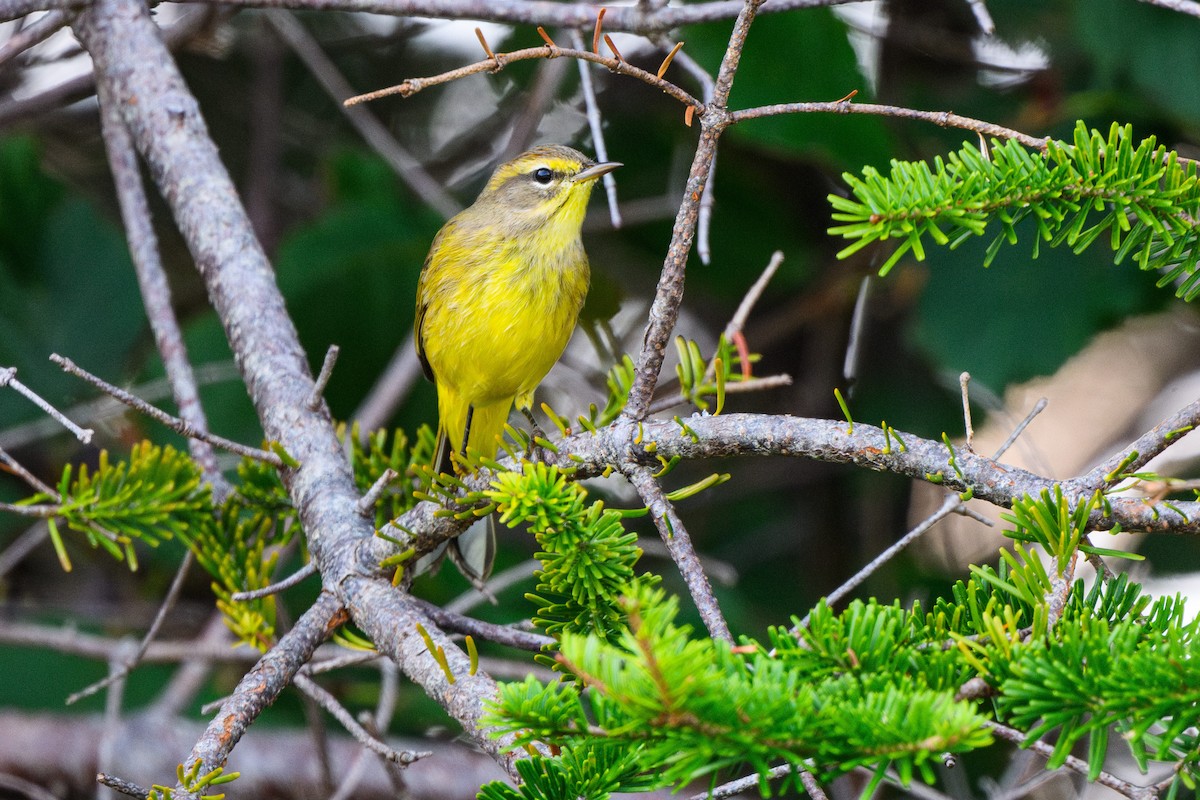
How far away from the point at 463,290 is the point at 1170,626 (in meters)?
2.55

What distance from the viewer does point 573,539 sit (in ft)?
5.24

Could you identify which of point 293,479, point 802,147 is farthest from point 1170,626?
point 802,147

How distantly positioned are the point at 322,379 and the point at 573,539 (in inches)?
35.2

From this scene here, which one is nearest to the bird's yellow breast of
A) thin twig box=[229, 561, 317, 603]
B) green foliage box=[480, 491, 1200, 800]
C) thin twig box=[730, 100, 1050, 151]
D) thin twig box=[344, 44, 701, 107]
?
thin twig box=[229, 561, 317, 603]

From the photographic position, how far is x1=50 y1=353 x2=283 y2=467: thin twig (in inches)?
72.0

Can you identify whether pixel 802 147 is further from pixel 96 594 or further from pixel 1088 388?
pixel 96 594

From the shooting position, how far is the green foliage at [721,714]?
1035mm

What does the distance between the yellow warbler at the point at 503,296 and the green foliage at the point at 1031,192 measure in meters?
1.65

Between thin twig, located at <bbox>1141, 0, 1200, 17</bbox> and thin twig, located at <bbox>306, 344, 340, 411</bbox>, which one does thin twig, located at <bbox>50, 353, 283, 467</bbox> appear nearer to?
thin twig, located at <bbox>306, 344, 340, 411</bbox>

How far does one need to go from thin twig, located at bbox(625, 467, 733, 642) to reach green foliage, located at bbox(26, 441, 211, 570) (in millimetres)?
1116

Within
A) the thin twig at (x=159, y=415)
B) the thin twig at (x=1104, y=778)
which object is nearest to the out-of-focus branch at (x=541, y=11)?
the thin twig at (x=159, y=415)

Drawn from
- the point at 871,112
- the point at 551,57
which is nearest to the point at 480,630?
the point at 551,57

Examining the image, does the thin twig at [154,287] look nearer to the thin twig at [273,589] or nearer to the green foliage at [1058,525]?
the thin twig at [273,589]

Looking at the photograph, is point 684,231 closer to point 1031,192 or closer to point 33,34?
point 1031,192
